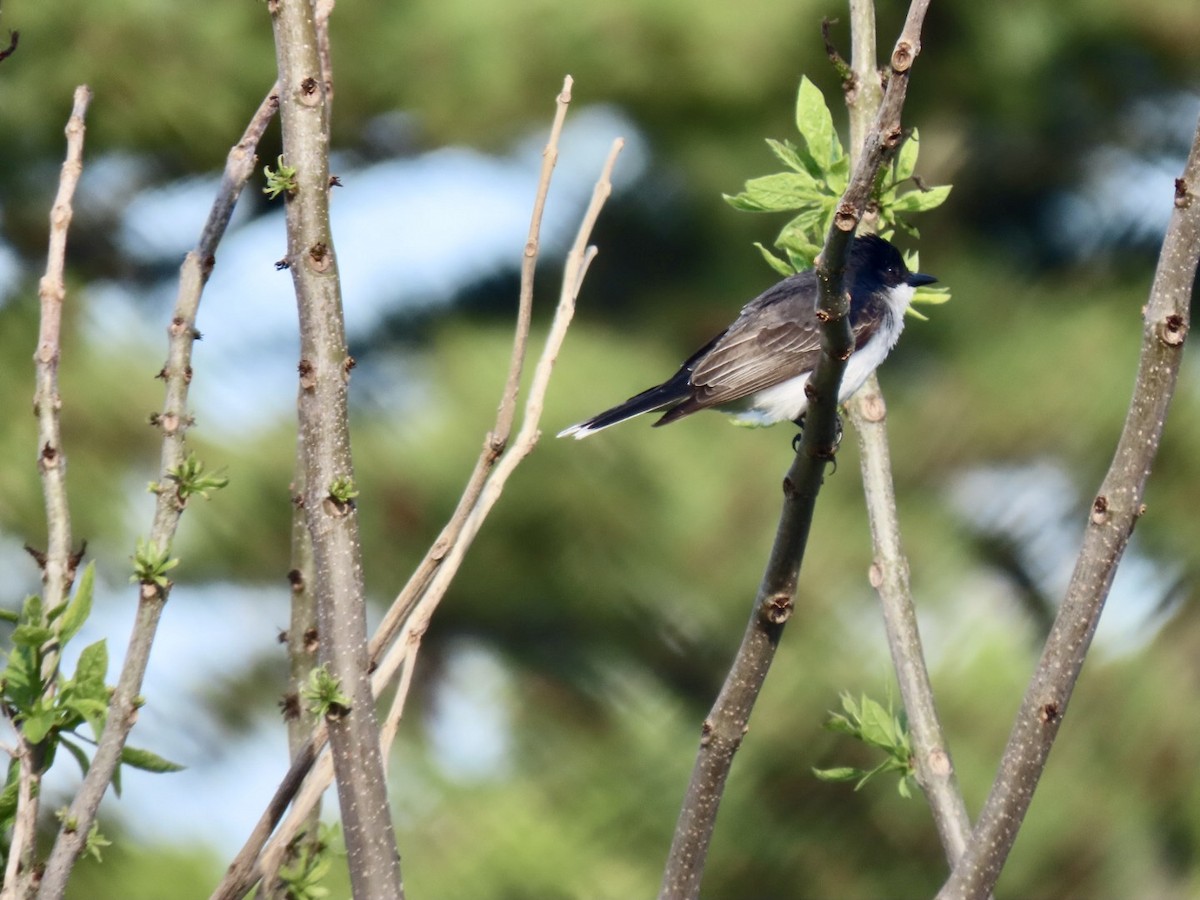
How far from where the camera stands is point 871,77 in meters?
2.30

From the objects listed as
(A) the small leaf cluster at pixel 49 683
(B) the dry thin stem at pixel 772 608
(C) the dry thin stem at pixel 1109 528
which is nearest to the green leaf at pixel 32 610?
(A) the small leaf cluster at pixel 49 683

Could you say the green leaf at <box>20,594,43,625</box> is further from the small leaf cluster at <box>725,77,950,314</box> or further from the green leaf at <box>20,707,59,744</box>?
the small leaf cluster at <box>725,77,950,314</box>

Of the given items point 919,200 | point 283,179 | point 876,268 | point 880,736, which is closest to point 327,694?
point 283,179

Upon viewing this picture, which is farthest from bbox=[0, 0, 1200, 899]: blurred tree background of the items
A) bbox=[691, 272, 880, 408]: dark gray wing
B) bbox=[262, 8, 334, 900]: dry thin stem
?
bbox=[262, 8, 334, 900]: dry thin stem

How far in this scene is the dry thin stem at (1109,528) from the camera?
1590 millimetres

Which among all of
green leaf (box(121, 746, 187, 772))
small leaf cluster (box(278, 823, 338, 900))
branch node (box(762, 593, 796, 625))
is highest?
branch node (box(762, 593, 796, 625))

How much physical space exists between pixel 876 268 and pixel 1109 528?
2.62m

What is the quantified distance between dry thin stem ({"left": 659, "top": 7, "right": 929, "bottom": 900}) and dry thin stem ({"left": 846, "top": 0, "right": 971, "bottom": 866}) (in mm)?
345

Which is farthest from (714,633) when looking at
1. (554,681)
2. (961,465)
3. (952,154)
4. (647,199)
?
(952,154)

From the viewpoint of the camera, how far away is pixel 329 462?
A: 1519mm

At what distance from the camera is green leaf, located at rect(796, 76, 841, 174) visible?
7.00 ft

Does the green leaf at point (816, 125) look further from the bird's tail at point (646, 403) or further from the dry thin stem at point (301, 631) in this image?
the bird's tail at point (646, 403)

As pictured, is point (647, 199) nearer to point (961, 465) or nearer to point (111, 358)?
point (961, 465)

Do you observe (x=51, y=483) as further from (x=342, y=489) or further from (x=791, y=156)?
(x=791, y=156)
